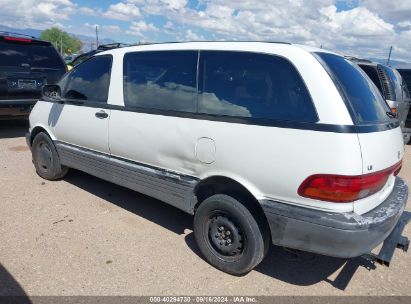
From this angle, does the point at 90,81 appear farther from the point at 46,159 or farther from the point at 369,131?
the point at 369,131

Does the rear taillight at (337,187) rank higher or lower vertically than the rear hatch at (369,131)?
lower

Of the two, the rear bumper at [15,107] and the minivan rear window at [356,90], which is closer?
the minivan rear window at [356,90]

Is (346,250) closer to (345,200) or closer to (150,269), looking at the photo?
(345,200)

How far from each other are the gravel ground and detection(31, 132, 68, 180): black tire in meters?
0.57

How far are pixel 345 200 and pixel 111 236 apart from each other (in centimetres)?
233

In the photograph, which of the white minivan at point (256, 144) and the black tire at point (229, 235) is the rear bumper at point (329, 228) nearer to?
the white minivan at point (256, 144)

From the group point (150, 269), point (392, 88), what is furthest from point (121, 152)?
point (392, 88)

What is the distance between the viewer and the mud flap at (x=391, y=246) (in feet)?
9.21

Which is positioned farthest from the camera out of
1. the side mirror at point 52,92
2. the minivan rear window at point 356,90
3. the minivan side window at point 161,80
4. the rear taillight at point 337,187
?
the side mirror at point 52,92

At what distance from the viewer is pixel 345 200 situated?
8.46ft

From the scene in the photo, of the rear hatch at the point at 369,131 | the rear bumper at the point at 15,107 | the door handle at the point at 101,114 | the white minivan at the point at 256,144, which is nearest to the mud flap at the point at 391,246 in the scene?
the white minivan at the point at 256,144

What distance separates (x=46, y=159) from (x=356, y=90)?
415 cm

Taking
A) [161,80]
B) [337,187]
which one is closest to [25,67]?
[161,80]

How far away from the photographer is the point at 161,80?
359cm
